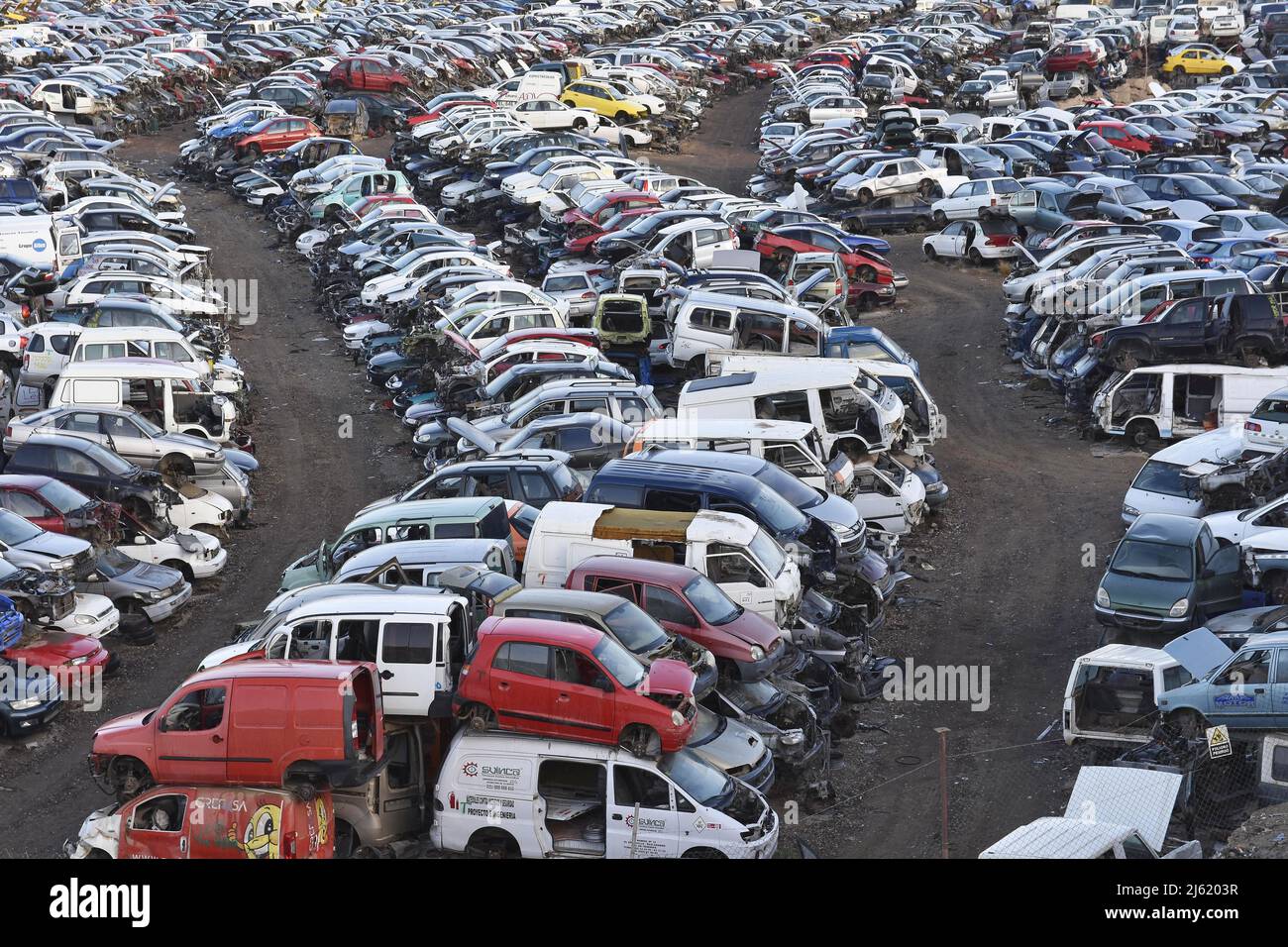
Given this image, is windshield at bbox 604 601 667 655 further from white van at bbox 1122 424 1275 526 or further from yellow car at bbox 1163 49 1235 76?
yellow car at bbox 1163 49 1235 76

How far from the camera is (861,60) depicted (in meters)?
59.7

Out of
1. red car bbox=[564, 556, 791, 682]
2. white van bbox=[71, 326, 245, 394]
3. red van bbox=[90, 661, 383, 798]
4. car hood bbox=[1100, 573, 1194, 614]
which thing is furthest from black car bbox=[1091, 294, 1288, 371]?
red van bbox=[90, 661, 383, 798]

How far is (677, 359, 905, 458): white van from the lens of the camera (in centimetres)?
2275

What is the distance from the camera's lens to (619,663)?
14781mm

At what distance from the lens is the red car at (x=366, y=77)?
53281 mm

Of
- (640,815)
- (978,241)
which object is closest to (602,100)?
(978,241)

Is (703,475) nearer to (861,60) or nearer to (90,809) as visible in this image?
(90,809)

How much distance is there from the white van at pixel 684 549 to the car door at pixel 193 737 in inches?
164

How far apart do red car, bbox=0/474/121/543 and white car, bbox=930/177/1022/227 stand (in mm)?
22921

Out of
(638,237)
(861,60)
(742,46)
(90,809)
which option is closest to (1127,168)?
(638,237)

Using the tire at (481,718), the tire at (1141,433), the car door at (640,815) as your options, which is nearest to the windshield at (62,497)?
the tire at (481,718)

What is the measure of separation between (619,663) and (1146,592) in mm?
6780

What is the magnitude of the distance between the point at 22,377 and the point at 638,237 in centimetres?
1235

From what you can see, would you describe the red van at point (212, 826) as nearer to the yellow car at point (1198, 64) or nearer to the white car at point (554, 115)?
the white car at point (554, 115)
